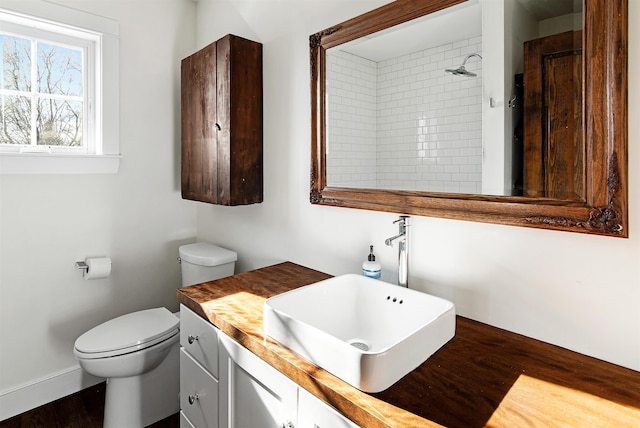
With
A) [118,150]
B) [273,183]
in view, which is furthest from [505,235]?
[118,150]

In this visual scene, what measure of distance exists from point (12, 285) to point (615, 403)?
2.46 m

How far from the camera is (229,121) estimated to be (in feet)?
6.05

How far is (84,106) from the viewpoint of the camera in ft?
7.03

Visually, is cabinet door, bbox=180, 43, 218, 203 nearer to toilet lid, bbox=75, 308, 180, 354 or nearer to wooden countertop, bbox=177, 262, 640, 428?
toilet lid, bbox=75, 308, 180, 354

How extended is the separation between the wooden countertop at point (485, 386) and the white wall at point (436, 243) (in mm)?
82

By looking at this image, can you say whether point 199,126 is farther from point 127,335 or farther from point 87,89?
point 127,335

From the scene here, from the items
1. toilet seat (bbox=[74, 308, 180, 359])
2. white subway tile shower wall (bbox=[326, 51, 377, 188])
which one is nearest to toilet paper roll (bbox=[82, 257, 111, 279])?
toilet seat (bbox=[74, 308, 180, 359])

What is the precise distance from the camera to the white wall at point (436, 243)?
939 millimetres

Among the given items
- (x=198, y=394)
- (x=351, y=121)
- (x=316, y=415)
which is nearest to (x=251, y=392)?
(x=316, y=415)

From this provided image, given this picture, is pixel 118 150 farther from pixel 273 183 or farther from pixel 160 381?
pixel 160 381

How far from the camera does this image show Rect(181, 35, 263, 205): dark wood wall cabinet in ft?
6.09

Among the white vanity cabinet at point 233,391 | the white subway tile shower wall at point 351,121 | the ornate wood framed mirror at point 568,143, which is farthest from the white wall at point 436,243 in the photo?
the white vanity cabinet at point 233,391

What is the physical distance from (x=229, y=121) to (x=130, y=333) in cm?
113

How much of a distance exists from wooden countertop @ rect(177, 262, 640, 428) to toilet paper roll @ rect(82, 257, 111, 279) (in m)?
1.31
